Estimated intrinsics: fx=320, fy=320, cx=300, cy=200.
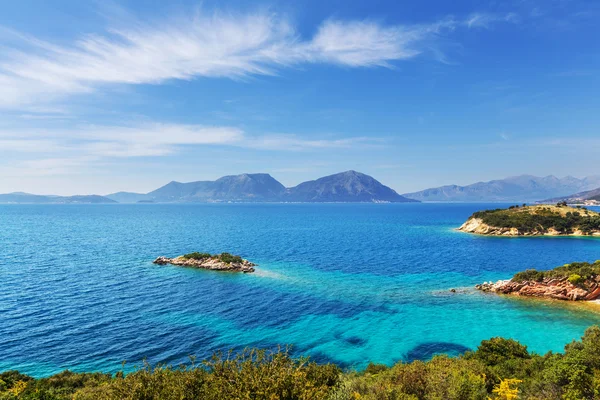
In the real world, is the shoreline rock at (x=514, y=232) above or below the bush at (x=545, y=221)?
below

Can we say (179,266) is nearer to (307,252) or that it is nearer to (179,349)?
(307,252)

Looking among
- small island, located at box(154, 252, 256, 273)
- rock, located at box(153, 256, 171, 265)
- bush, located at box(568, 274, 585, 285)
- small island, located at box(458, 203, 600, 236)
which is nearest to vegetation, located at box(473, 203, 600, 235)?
small island, located at box(458, 203, 600, 236)

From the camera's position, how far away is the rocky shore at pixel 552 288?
57.6m

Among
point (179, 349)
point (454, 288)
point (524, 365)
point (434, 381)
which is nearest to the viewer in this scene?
point (434, 381)

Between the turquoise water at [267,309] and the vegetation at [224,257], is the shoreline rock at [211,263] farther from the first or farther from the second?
the turquoise water at [267,309]

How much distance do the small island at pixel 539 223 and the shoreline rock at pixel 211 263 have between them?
4793 inches

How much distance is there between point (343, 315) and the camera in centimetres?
5191

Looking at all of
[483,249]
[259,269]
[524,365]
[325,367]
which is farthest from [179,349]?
[483,249]

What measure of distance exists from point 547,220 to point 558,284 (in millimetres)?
112421

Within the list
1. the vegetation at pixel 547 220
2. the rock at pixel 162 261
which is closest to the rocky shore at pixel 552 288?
the rock at pixel 162 261

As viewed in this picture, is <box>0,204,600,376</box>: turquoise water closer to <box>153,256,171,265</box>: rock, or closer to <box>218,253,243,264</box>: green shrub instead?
<box>153,256,171,265</box>: rock

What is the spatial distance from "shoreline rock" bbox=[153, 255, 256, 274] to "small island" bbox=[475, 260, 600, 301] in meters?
53.9

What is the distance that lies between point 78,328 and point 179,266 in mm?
41845

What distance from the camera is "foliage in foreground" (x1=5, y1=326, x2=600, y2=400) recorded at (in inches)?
765
